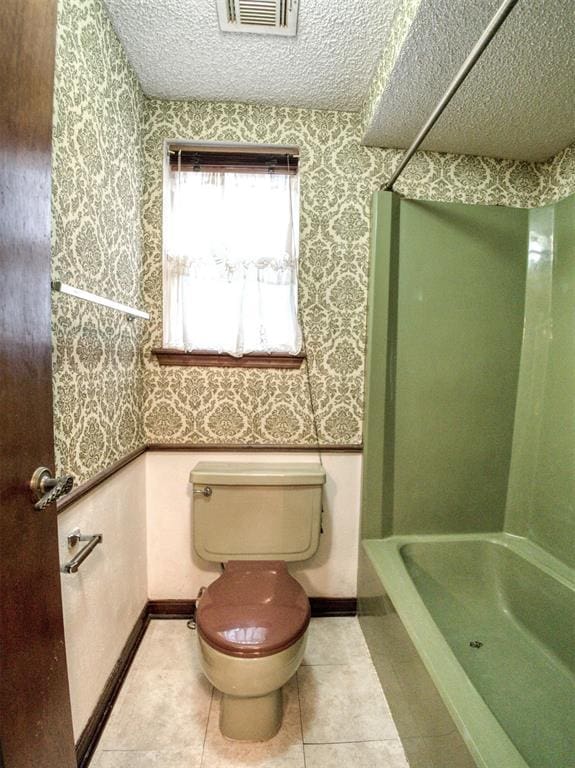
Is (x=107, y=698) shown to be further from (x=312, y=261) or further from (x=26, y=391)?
(x=312, y=261)

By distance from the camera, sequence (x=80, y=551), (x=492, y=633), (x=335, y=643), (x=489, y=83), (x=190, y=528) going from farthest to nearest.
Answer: (x=190, y=528) → (x=335, y=643) → (x=492, y=633) → (x=489, y=83) → (x=80, y=551)

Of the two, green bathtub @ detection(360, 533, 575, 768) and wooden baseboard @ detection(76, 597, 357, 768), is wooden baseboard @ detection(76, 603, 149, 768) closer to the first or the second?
wooden baseboard @ detection(76, 597, 357, 768)

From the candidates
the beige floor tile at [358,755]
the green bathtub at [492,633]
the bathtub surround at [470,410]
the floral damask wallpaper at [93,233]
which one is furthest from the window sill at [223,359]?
the beige floor tile at [358,755]

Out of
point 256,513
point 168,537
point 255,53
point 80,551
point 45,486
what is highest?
point 255,53

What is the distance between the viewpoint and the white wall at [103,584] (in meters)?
1.06

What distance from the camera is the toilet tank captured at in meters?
1.51

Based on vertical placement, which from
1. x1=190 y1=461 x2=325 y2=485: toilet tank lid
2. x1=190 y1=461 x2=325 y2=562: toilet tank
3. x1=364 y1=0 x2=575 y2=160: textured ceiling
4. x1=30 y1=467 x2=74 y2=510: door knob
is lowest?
x1=190 y1=461 x2=325 y2=562: toilet tank

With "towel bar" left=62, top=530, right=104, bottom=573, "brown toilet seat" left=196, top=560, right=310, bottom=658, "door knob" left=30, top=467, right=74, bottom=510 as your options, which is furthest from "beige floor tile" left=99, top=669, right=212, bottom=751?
"door knob" left=30, top=467, right=74, bottom=510

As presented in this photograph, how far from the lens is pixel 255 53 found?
1.34 meters

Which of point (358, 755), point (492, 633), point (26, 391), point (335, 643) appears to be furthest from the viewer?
point (335, 643)

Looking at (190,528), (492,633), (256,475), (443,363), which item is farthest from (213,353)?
(492,633)

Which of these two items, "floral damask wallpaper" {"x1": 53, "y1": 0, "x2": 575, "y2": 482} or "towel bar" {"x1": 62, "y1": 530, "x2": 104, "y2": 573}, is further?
"floral damask wallpaper" {"x1": 53, "y1": 0, "x2": 575, "y2": 482}

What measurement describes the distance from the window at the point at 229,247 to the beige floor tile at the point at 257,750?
1.36m

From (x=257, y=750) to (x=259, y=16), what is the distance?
239cm
